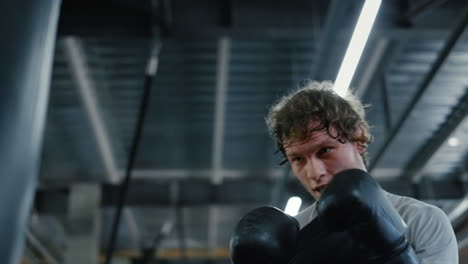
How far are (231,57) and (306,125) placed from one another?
451cm

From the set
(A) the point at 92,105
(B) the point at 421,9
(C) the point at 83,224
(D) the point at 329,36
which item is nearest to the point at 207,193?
(C) the point at 83,224

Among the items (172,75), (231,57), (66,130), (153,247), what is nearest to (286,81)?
(231,57)

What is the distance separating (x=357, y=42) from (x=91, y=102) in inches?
166

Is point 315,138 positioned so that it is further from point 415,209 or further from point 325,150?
point 415,209

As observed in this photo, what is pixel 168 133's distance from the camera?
25.6ft

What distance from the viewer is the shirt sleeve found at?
5.63 ft

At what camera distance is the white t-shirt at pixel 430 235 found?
172 centimetres

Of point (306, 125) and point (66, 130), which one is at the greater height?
point (306, 125)

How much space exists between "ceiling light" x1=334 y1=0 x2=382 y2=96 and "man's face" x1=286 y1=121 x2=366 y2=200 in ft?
5.25

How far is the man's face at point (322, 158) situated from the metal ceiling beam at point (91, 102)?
439cm

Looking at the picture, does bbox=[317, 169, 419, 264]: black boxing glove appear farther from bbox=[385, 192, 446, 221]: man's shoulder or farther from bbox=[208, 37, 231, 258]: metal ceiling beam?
bbox=[208, 37, 231, 258]: metal ceiling beam

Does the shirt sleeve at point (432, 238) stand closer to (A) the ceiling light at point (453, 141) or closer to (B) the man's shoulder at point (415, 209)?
(B) the man's shoulder at point (415, 209)

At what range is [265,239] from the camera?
169 cm

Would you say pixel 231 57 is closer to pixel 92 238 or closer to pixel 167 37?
pixel 167 37
